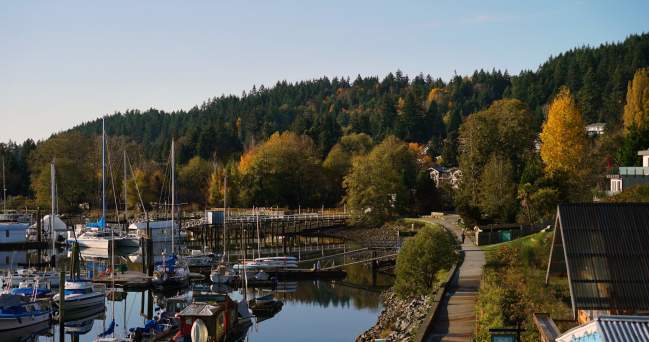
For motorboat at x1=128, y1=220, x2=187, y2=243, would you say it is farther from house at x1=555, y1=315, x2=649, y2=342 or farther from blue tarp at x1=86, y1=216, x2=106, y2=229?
house at x1=555, y1=315, x2=649, y2=342

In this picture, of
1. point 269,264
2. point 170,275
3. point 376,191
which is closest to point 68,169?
point 376,191

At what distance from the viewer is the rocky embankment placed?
3180 centimetres

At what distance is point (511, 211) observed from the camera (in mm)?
63844

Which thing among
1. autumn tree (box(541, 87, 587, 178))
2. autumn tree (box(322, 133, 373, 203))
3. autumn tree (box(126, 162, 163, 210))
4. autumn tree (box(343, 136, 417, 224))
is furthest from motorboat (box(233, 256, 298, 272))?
autumn tree (box(126, 162, 163, 210))

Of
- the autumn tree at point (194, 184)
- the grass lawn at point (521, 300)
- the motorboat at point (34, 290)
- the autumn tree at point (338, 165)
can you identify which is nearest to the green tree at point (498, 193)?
the grass lawn at point (521, 300)

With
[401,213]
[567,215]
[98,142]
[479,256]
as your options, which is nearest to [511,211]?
[479,256]

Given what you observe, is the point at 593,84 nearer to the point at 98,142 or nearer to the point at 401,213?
the point at 401,213

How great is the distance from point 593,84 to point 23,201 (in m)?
96.5

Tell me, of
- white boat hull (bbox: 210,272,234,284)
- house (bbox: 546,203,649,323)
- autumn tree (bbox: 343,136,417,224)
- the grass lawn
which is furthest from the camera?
autumn tree (bbox: 343,136,417,224)

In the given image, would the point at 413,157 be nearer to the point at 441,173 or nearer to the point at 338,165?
the point at 338,165

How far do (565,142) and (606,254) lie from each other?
47.5 metres

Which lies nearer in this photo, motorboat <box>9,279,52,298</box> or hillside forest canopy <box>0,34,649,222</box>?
motorboat <box>9,279,52,298</box>

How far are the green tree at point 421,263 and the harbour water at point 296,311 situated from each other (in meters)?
2.62

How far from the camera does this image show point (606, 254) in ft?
53.3
